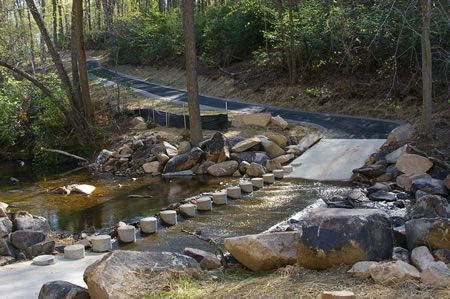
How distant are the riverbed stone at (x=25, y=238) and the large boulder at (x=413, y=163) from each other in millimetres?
9189

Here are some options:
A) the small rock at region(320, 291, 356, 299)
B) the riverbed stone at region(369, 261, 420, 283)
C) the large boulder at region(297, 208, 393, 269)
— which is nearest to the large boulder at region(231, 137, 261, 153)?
the large boulder at region(297, 208, 393, 269)

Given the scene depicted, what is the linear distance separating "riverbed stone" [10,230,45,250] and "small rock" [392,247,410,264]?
6158mm

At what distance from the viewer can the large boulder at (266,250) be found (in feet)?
16.8

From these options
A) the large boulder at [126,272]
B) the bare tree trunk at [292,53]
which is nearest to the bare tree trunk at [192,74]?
the bare tree trunk at [292,53]

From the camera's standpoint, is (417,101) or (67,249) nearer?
(67,249)

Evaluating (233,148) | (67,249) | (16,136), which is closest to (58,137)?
(16,136)

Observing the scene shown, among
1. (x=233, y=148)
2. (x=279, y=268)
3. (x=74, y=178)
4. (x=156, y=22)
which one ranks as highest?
(x=156, y=22)

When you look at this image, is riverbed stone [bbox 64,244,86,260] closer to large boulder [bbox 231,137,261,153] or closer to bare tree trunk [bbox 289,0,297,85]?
large boulder [bbox 231,137,261,153]

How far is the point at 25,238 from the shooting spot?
820 cm

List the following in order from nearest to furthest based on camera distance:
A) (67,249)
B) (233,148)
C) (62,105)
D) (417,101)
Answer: (67,249), (233,148), (417,101), (62,105)

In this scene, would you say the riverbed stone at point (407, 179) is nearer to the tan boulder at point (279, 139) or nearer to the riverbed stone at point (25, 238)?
the tan boulder at point (279, 139)

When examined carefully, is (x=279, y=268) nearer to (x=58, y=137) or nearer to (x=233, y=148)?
(x=233, y=148)

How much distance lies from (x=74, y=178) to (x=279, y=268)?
13.1 m

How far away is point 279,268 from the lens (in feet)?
16.5
